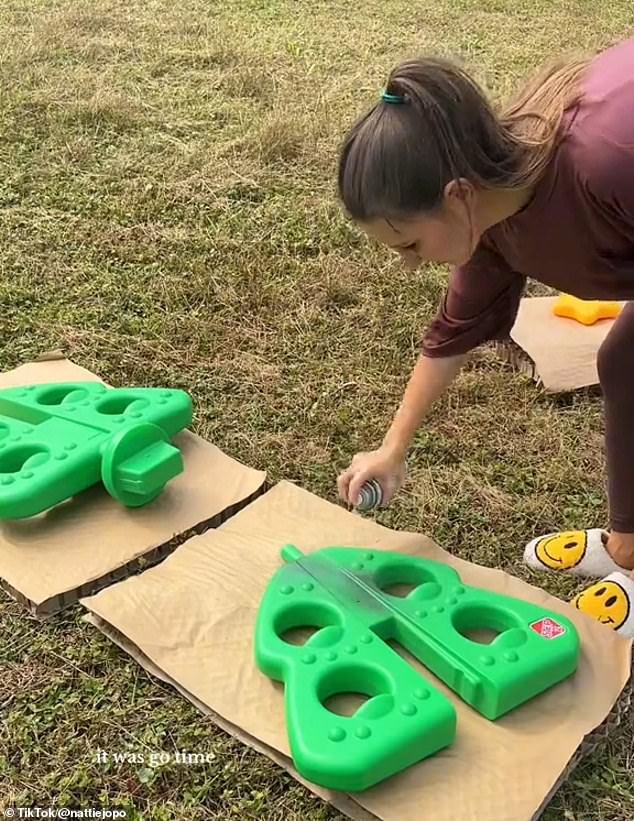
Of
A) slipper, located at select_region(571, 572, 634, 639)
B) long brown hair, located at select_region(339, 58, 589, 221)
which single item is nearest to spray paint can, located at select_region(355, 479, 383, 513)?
slipper, located at select_region(571, 572, 634, 639)

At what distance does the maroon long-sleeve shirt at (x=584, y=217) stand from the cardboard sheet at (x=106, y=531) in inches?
24.1

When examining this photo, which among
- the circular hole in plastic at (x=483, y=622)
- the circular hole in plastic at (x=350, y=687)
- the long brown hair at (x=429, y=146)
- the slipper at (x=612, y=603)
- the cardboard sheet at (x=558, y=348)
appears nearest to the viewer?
the long brown hair at (x=429, y=146)

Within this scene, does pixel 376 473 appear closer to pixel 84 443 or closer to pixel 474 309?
pixel 474 309

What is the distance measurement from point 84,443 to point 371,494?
546 mm

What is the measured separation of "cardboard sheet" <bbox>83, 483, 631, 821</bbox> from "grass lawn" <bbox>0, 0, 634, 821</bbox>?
39mm

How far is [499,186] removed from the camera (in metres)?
1.30

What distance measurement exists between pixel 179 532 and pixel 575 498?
0.75m

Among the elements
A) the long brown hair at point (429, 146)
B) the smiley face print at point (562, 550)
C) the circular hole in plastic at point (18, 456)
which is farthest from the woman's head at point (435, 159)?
the circular hole in plastic at point (18, 456)

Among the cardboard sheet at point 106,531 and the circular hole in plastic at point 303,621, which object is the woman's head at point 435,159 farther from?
the cardboard sheet at point 106,531

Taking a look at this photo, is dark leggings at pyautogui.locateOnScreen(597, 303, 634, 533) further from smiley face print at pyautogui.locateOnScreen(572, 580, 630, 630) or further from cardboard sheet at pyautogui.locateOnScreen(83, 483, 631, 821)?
cardboard sheet at pyautogui.locateOnScreen(83, 483, 631, 821)

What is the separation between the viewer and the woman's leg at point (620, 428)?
1.61 metres

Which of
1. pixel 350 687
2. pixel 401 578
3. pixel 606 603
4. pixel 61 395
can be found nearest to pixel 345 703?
pixel 350 687

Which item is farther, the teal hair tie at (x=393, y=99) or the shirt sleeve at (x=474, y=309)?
the shirt sleeve at (x=474, y=309)

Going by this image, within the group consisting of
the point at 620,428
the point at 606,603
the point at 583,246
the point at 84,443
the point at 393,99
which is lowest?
the point at 606,603
